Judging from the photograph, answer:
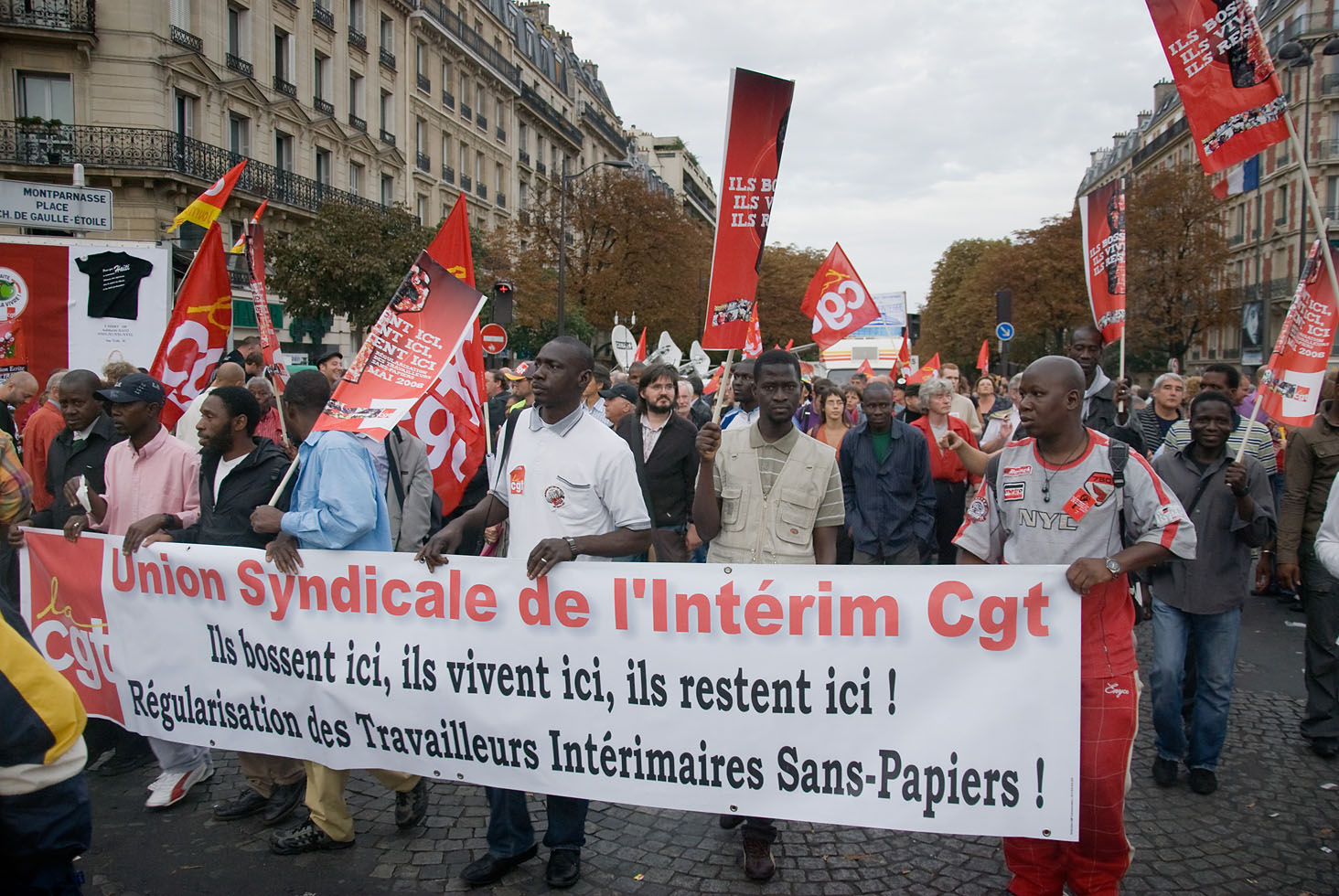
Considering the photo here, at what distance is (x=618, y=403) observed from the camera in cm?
740

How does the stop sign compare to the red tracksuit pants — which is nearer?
the red tracksuit pants

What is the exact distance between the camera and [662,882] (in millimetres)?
3672

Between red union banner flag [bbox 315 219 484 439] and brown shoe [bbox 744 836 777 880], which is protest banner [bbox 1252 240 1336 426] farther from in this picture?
red union banner flag [bbox 315 219 484 439]

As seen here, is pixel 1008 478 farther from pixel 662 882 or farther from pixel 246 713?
pixel 246 713

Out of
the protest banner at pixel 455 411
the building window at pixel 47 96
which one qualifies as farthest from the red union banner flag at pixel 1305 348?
the building window at pixel 47 96

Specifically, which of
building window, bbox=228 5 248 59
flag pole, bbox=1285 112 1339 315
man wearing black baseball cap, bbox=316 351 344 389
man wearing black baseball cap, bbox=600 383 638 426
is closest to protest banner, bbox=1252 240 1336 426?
flag pole, bbox=1285 112 1339 315

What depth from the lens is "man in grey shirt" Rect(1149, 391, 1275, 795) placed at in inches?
177

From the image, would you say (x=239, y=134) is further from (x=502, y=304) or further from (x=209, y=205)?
(x=209, y=205)

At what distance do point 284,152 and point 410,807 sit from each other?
32529mm

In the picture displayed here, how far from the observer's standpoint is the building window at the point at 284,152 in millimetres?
31703

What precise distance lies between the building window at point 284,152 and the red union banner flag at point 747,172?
103 feet

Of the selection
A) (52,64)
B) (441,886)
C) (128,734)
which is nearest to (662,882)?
(441,886)

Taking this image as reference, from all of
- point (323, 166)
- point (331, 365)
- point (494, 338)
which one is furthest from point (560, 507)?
point (323, 166)

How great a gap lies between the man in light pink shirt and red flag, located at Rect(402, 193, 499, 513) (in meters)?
1.53
